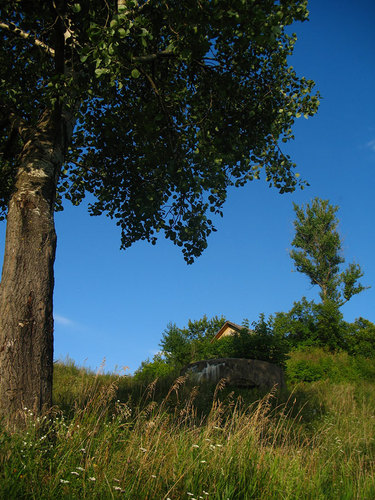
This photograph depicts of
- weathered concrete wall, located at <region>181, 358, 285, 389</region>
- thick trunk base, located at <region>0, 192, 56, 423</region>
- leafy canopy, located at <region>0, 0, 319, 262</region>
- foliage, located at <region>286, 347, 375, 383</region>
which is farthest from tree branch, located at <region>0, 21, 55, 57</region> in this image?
foliage, located at <region>286, 347, 375, 383</region>

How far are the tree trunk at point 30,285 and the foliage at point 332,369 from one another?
14.1 metres

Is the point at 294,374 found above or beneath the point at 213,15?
beneath

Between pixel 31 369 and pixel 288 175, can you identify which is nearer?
pixel 31 369

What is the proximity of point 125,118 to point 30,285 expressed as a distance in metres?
5.12

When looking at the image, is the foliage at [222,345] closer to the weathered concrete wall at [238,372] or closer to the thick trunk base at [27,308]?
the weathered concrete wall at [238,372]

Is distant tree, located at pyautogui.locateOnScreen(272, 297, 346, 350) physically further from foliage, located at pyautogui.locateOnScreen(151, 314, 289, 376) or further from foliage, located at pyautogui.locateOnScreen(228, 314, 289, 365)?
foliage, located at pyautogui.locateOnScreen(228, 314, 289, 365)

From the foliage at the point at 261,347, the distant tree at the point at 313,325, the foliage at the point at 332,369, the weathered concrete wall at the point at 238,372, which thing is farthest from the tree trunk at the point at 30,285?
the distant tree at the point at 313,325

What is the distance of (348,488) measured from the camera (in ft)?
15.3

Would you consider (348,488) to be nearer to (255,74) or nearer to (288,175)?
(288,175)

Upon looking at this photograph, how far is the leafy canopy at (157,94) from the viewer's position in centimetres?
650

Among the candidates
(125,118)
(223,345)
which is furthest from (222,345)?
(125,118)

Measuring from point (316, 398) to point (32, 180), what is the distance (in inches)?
421

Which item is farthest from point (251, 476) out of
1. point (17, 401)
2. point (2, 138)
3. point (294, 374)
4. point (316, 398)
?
point (294, 374)

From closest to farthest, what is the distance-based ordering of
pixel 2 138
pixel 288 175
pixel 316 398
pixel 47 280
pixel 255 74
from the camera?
pixel 47 280 < pixel 255 74 < pixel 288 175 < pixel 2 138 < pixel 316 398
